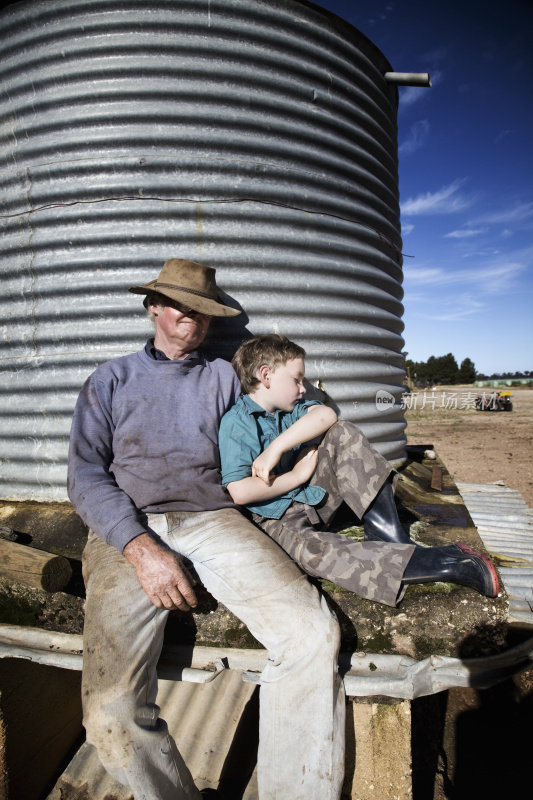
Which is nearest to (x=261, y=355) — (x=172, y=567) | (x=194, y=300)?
(x=194, y=300)

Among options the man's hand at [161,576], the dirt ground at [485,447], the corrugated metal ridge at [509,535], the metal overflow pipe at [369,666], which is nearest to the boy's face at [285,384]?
the man's hand at [161,576]

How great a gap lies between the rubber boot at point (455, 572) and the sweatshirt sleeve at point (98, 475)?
112cm

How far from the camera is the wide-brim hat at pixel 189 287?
2.15m

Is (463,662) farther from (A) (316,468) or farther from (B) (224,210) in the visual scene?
(B) (224,210)

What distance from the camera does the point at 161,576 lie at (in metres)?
1.66

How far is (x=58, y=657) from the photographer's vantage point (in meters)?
1.84

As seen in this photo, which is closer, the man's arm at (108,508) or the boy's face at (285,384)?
the man's arm at (108,508)

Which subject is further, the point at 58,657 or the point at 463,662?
the point at 58,657

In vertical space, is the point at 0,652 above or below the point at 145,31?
below

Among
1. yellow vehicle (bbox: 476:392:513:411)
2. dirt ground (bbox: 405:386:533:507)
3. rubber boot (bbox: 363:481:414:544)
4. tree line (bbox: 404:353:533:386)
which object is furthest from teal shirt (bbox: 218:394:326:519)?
tree line (bbox: 404:353:533:386)

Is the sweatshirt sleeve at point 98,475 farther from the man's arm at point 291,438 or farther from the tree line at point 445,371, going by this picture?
the tree line at point 445,371

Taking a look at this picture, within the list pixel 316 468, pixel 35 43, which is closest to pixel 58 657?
pixel 316 468

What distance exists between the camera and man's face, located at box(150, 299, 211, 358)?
2207 mm

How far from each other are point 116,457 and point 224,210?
5.04 feet
